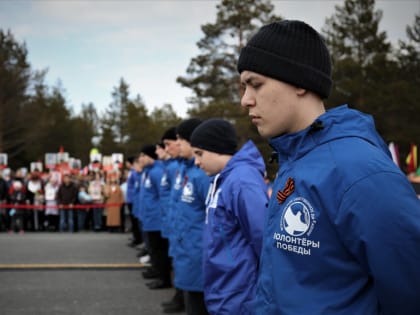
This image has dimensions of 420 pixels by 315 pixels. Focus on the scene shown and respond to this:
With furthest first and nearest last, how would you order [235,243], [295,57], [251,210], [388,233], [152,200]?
[152,200]
[235,243]
[251,210]
[295,57]
[388,233]

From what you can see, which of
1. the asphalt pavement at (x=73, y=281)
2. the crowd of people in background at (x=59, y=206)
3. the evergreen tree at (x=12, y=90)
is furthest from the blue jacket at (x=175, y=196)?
the evergreen tree at (x=12, y=90)

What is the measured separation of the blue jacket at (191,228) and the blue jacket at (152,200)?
3483mm

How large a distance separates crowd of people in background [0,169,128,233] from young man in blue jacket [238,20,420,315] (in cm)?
1551

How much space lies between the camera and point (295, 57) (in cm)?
196

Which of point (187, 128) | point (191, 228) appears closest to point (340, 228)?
point (191, 228)

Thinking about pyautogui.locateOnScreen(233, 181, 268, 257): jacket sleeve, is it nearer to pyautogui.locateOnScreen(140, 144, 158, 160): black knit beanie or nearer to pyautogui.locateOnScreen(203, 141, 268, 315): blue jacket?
pyautogui.locateOnScreen(203, 141, 268, 315): blue jacket

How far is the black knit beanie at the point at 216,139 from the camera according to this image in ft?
13.8

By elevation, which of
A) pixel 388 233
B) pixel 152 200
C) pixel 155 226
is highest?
pixel 388 233

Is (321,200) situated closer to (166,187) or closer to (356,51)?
(166,187)

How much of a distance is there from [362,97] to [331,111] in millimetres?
32379

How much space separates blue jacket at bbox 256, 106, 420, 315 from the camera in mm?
1535

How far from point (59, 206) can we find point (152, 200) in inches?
355

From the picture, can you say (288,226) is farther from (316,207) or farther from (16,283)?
(16,283)

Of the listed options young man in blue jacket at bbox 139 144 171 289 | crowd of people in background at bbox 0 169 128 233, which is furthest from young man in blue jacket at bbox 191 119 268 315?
crowd of people in background at bbox 0 169 128 233
